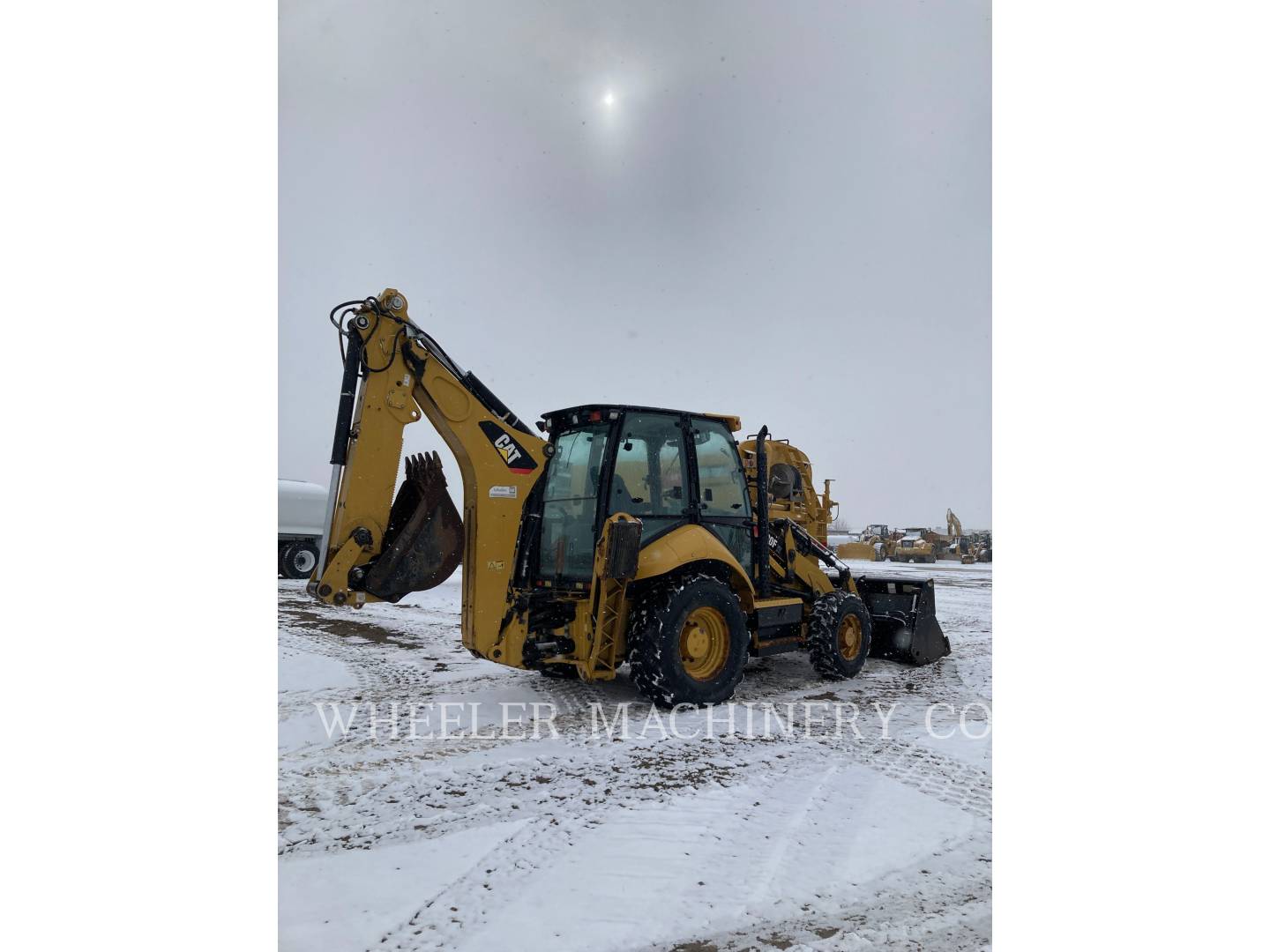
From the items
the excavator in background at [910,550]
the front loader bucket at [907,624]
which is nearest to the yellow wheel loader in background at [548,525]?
the front loader bucket at [907,624]

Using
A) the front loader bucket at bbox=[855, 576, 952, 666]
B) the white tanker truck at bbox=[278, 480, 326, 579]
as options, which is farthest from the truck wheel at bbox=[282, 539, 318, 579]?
the front loader bucket at bbox=[855, 576, 952, 666]

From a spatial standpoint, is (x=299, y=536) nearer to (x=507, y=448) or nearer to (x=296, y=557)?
(x=296, y=557)

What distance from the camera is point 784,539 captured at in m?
5.04

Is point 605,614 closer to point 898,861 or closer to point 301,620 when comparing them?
point 898,861

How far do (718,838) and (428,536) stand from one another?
6.55 feet

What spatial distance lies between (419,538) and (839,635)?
8.93 ft

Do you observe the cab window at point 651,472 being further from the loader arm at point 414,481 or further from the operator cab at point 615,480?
the loader arm at point 414,481

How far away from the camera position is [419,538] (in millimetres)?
3623

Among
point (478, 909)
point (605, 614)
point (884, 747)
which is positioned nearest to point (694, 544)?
point (605, 614)

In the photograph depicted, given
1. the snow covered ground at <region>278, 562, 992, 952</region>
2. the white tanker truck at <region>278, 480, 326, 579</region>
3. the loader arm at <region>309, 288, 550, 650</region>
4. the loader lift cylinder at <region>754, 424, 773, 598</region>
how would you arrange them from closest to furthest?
1. the snow covered ground at <region>278, 562, 992, 952</region>
2. the loader arm at <region>309, 288, 550, 650</region>
3. the loader lift cylinder at <region>754, 424, 773, 598</region>
4. the white tanker truck at <region>278, 480, 326, 579</region>

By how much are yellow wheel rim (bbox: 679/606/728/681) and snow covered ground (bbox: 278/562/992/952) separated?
31 cm

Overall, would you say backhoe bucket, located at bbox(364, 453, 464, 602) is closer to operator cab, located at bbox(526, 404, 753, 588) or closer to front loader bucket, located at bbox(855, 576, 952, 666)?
operator cab, located at bbox(526, 404, 753, 588)

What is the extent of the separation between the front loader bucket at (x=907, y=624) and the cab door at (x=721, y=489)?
4.53 ft

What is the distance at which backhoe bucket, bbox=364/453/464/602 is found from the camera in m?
3.57
